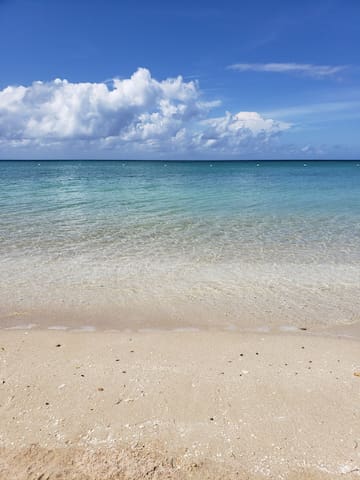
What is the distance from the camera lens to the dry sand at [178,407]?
2.99 metres

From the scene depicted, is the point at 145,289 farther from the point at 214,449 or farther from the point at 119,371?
the point at 214,449

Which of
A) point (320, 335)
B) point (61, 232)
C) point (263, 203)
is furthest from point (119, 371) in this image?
point (263, 203)

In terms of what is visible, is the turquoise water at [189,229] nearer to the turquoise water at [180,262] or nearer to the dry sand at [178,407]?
the turquoise water at [180,262]

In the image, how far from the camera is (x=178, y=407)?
3736mm

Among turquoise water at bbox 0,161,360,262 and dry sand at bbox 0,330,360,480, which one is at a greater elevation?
turquoise water at bbox 0,161,360,262

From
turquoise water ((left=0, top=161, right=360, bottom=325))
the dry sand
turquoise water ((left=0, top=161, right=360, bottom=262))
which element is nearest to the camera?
the dry sand

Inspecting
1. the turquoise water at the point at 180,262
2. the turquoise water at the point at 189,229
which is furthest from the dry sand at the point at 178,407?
the turquoise water at the point at 189,229

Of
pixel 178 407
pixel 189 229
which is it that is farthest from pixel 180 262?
pixel 178 407

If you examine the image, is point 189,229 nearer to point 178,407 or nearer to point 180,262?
point 180,262

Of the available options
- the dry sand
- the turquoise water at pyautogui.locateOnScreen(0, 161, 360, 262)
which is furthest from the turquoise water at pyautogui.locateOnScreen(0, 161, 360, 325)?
the dry sand

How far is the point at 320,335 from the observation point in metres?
5.55

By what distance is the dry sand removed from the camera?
2.99 meters

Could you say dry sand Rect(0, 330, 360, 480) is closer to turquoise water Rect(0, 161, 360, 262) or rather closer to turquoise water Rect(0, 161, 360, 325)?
turquoise water Rect(0, 161, 360, 325)

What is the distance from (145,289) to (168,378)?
332cm
